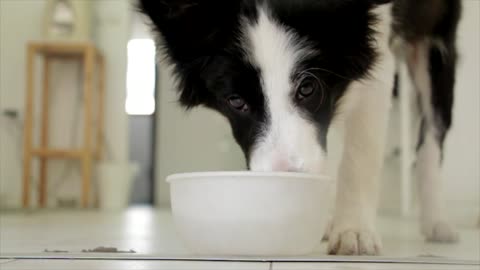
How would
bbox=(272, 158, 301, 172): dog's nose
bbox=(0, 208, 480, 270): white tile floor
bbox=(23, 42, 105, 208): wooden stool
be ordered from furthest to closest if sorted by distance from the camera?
bbox=(23, 42, 105, 208): wooden stool < bbox=(272, 158, 301, 172): dog's nose < bbox=(0, 208, 480, 270): white tile floor

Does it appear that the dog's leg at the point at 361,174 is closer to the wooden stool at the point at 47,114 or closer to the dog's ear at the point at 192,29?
the dog's ear at the point at 192,29

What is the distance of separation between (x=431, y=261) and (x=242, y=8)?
2.09 feet

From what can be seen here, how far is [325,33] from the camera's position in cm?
136

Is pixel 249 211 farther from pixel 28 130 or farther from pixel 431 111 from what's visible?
pixel 28 130

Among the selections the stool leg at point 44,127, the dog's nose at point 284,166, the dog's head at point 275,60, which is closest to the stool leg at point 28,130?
the stool leg at point 44,127

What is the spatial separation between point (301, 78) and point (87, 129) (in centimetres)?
361

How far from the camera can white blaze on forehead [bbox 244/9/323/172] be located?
1.23 metres

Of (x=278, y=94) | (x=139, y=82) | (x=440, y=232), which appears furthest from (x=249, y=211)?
(x=139, y=82)

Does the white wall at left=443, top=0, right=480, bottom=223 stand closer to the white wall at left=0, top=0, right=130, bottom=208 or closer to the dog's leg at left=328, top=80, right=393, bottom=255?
the dog's leg at left=328, top=80, right=393, bottom=255

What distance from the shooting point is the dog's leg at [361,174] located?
1245 mm

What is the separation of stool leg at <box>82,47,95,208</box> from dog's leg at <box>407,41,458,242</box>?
3066 mm

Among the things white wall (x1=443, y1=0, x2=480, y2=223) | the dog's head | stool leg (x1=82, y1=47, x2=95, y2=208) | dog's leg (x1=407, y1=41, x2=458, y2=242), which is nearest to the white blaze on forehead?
the dog's head

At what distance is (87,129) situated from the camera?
183 inches

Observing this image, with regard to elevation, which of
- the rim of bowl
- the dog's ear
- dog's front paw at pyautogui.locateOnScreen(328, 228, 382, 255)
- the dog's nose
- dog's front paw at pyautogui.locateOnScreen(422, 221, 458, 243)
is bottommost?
dog's front paw at pyautogui.locateOnScreen(422, 221, 458, 243)
